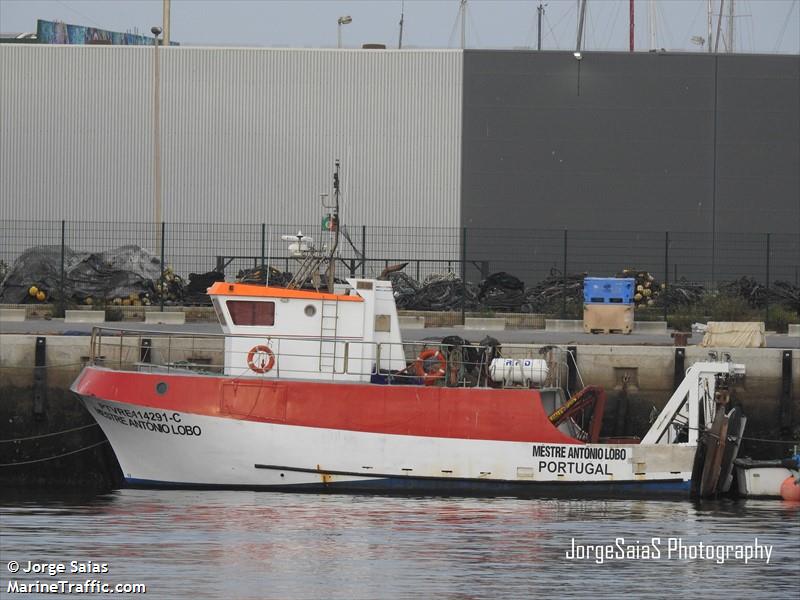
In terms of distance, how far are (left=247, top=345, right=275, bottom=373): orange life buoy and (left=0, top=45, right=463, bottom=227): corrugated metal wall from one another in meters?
19.9

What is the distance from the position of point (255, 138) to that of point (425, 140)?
4.79 meters

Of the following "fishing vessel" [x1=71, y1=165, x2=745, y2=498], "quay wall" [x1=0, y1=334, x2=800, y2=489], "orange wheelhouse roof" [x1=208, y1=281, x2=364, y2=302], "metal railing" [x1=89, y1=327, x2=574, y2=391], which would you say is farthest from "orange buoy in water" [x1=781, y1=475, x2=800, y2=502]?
"orange wheelhouse roof" [x1=208, y1=281, x2=364, y2=302]

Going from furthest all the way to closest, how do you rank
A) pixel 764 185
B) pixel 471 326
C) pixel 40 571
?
pixel 764 185, pixel 471 326, pixel 40 571

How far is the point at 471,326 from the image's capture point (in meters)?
Answer: 29.6

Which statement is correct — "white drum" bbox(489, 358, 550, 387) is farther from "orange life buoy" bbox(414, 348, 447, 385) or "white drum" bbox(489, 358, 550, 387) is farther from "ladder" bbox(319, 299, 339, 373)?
"ladder" bbox(319, 299, 339, 373)

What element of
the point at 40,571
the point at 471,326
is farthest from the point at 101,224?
the point at 40,571

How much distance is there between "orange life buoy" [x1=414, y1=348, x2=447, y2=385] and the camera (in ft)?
64.9

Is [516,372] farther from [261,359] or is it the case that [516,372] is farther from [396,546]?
[396,546]

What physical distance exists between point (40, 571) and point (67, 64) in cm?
2844

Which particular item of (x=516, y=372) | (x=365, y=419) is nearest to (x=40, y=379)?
(x=365, y=419)

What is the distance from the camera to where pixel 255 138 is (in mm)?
39656

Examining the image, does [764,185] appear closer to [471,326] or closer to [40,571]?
[471,326]

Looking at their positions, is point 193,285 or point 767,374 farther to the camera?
point 193,285

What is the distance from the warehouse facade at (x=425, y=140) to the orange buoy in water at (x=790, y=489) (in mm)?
19779
